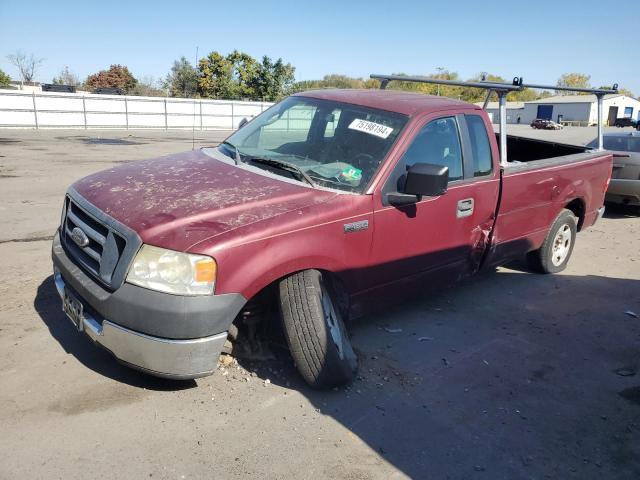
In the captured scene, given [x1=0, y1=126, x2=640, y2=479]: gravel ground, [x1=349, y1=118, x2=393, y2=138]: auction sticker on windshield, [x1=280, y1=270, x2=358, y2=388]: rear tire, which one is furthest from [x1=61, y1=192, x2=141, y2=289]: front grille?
[x1=349, y1=118, x2=393, y2=138]: auction sticker on windshield

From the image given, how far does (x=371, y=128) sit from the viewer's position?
3998 millimetres

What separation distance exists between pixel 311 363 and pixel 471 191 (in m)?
2.08

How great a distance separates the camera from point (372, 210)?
3578 millimetres

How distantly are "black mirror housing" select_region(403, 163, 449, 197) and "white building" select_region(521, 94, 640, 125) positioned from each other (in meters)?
78.5

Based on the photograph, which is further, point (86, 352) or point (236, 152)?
point (236, 152)

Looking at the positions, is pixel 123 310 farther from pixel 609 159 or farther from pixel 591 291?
pixel 609 159

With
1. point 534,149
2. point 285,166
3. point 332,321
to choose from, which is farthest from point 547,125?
point 332,321

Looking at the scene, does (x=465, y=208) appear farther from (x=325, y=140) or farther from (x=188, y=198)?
(x=188, y=198)

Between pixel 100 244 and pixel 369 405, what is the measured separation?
1928 millimetres

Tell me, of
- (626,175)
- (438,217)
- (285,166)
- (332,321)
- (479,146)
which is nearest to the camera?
(332,321)

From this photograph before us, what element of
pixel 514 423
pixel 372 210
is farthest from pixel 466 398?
pixel 372 210

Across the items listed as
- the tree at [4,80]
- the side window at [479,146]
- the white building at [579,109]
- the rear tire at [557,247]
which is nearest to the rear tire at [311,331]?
the side window at [479,146]

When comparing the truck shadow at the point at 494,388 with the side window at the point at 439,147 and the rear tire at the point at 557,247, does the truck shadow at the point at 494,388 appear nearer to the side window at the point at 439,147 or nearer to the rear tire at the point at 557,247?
the rear tire at the point at 557,247

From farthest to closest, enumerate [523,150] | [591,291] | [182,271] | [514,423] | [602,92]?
[523,150]
[602,92]
[591,291]
[514,423]
[182,271]
